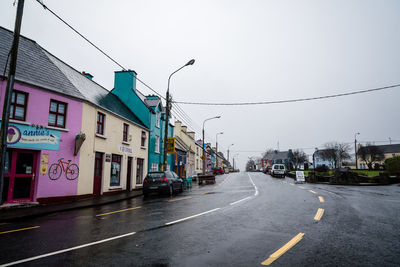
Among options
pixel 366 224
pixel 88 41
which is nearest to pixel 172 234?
pixel 366 224

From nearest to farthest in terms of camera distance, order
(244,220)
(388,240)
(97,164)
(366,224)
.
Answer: (388,240) < (366,224) < (244,220) < (97,164)

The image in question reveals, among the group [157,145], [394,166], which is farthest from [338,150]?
[157,145]

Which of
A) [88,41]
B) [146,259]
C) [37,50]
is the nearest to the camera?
[146,259]

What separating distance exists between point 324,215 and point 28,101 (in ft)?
44.4

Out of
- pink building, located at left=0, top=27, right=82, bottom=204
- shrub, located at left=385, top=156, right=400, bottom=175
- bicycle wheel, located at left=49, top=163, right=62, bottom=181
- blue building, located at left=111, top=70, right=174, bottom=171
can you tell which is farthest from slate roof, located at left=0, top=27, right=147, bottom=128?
shrub, located at left=385, top=156, right=400, bottom=175

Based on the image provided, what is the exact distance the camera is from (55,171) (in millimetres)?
12578

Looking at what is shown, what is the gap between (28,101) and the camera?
1162cm

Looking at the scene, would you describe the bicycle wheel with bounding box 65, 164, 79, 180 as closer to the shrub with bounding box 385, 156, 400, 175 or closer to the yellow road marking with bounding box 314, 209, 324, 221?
the yellow road marking with bounding box 314, 209, 324, 221

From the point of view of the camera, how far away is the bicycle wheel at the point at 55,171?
12383mm

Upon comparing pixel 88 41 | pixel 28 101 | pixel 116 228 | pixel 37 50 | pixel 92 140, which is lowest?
pixel 116 228

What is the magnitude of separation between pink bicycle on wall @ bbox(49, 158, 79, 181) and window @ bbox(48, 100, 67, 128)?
1.99 m

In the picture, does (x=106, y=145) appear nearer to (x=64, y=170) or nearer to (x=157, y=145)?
(x=64, y=170)

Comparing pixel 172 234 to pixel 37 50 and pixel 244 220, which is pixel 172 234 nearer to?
pixel 244 220

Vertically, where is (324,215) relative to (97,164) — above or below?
below
